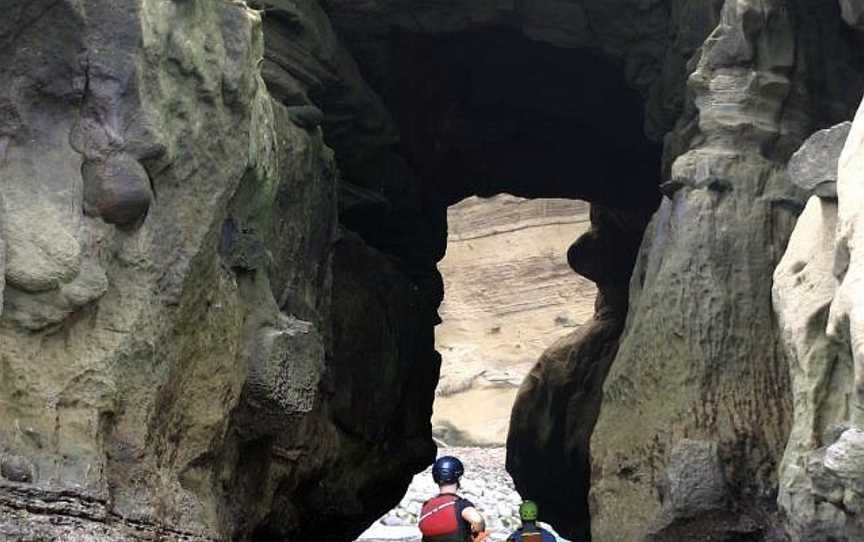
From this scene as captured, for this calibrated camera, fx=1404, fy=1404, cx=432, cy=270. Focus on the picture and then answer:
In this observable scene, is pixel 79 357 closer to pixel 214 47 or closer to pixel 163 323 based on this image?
pixel 163 323

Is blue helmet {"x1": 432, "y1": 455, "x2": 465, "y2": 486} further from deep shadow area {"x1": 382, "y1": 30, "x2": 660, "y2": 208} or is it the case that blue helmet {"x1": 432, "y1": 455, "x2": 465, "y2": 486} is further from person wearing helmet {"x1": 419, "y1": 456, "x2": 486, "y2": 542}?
deep shadow area {"x1": 382, "y1": 30, "x2": 660, "y2": 208}

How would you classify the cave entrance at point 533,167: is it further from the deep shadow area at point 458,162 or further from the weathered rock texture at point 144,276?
the weathered rock texture at point 144,276

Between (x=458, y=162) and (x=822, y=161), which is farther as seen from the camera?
(x=458, y=162)

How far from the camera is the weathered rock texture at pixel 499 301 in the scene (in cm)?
2808

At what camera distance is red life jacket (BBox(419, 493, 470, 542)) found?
692 cm

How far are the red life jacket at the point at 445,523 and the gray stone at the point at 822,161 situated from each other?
8.70 feet

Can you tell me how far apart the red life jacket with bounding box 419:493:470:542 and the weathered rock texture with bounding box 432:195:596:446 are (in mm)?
20574

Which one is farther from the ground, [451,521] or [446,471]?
[446,471]

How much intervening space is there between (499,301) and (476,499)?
8543 millimetres

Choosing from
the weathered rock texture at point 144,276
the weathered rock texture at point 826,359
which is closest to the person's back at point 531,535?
the weathered rock texture at point 826,359

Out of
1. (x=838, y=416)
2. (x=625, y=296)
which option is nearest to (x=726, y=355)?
(x=838, y=416)

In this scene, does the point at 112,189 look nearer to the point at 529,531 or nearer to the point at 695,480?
the point at 529,531

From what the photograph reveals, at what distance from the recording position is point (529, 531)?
23.3 feet

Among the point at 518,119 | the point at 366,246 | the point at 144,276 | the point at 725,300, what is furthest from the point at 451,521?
the point at 518,119
